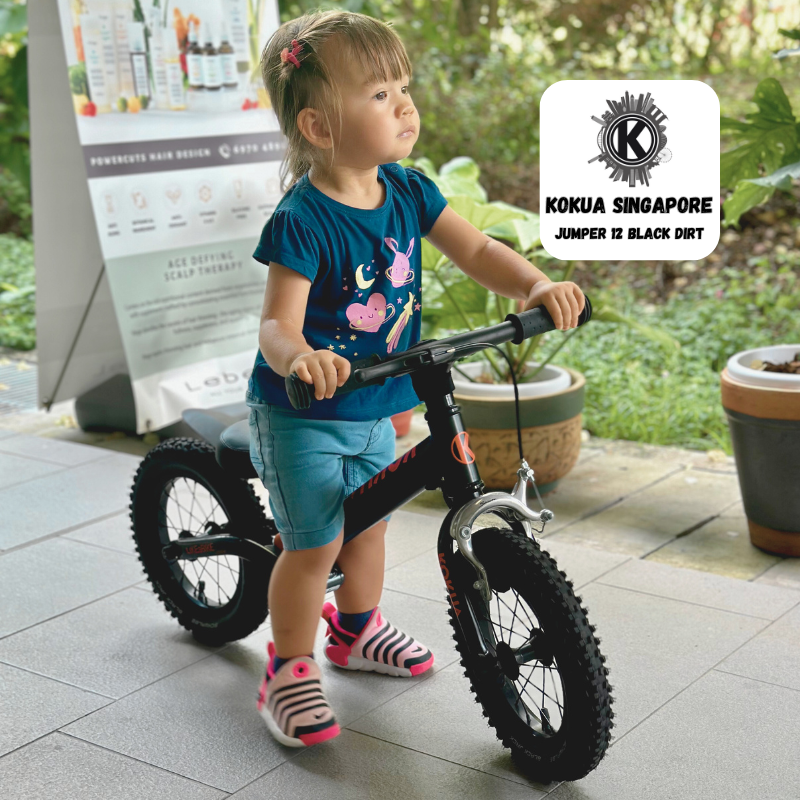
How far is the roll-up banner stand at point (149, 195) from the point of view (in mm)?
3709

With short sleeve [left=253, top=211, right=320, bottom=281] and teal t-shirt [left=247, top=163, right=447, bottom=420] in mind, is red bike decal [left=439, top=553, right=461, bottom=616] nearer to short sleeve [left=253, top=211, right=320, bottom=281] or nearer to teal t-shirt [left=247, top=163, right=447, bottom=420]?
teal t-shirt [left=247, top=163, right=447, bottom=420]

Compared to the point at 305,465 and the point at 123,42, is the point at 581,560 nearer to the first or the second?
the point at 305,465

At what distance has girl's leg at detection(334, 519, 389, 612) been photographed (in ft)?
7.67

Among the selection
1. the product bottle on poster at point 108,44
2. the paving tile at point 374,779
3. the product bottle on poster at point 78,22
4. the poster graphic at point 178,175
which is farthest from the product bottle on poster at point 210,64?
the paving tile at point 374,779

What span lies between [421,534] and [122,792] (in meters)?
1.47

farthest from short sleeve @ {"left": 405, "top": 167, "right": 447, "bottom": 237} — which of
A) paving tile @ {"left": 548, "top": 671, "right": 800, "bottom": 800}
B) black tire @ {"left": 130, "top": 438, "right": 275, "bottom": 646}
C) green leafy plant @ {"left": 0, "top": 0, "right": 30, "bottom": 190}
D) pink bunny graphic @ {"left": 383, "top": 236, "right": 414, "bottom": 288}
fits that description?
green leafy plant @ {"left": 0, "top": 0, "right": 30, "bottom": 190}

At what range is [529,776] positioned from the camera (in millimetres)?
1992

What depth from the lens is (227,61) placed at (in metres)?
4.02

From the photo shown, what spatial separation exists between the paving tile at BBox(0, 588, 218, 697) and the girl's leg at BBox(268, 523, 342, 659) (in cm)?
44

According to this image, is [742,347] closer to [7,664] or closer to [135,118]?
[135,118]

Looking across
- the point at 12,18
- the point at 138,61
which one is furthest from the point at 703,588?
the point at 12,18

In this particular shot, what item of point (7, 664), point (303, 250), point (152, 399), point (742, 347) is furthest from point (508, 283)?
point (742, 347)

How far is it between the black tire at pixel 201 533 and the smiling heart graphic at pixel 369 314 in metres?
0.62

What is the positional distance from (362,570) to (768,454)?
1337mm
